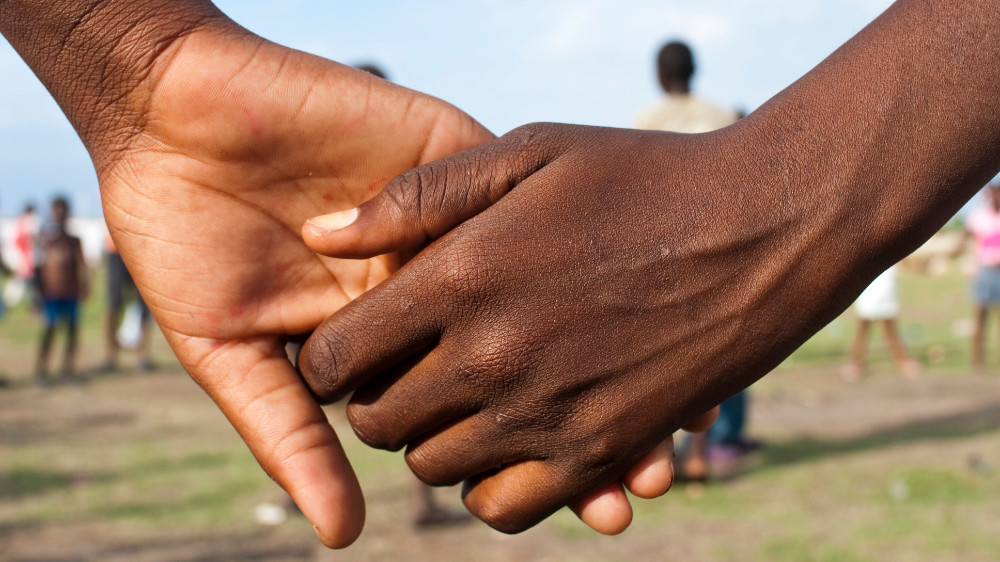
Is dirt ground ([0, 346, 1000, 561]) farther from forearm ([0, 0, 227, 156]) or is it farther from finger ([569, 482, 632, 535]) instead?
forearm ([0, 0, 227, 156])

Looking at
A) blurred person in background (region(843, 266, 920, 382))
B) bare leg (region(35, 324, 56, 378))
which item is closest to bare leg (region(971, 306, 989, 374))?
blurred person in background (region(843, 266, 920, 382))

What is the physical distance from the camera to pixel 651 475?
179 cm

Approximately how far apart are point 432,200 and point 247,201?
1.62 feet

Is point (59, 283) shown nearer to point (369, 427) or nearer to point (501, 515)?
point (369, 427)

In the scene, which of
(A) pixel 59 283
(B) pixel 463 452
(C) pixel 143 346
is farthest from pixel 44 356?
(B) pixel 463 452

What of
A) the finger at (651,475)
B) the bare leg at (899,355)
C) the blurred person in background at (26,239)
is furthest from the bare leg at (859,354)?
the blurred person in background at (26,239)

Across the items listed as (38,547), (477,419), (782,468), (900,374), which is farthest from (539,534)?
(900,374)

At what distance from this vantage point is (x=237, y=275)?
6.12 ft

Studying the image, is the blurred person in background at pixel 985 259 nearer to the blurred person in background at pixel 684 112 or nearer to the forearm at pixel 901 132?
the blurred person in background at pixel 684 112

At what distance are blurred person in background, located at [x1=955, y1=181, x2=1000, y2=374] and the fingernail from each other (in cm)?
943

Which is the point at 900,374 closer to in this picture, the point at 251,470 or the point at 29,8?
the point at 251,470

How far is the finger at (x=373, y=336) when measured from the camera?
1654mm

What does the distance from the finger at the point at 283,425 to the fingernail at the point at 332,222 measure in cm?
34

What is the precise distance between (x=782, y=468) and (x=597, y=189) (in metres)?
5.24
